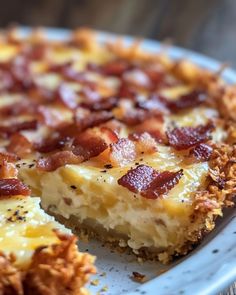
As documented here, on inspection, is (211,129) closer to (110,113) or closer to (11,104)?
(110,113)

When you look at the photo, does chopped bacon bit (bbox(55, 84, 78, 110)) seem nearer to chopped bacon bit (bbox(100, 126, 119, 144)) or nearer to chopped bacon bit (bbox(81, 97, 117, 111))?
chopped bacon bit (bbox(81, 97, 117, 111))

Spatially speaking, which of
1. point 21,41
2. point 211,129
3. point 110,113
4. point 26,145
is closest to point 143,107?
point 110,113

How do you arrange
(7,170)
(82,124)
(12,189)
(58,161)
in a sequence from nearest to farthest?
(12,189) < (7,170) < (58,161) < (82,124)

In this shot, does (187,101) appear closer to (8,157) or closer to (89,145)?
(89,145)

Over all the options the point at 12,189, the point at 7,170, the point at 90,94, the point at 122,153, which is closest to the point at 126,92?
the point at 90,94

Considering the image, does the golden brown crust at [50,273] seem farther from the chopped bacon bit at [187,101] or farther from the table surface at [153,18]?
the table surface at [153,18]

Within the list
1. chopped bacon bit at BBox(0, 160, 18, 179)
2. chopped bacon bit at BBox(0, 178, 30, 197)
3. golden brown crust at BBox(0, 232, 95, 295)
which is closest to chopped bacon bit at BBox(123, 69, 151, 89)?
chopped bacon bit at BBox(0, 160, 18, 179)
